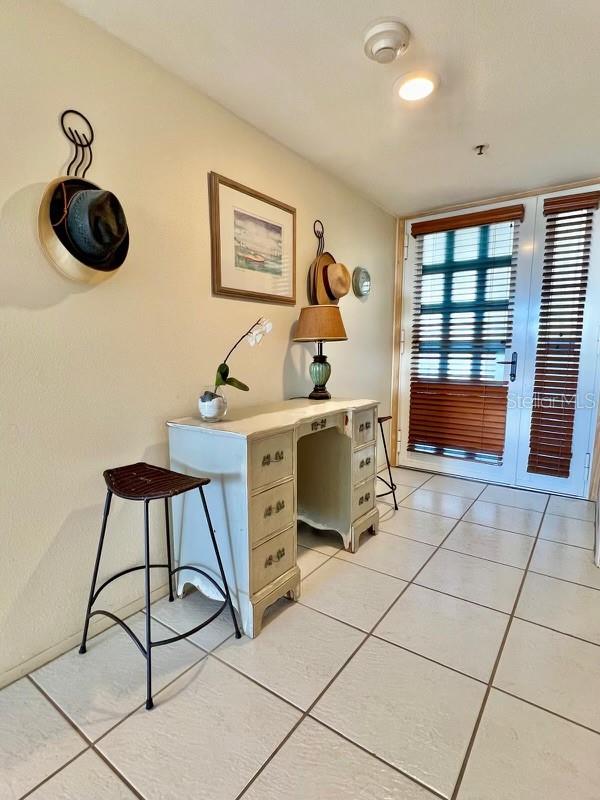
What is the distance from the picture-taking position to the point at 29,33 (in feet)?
4.46

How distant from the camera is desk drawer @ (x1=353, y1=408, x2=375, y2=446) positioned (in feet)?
7.63

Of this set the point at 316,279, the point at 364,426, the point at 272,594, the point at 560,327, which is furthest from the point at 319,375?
the point at 560,327

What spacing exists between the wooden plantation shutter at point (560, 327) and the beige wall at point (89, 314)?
199 cm

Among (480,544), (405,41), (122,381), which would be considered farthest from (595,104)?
(122,381)

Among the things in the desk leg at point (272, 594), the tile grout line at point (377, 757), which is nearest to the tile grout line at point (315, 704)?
the tile grout line at point (377, 757)

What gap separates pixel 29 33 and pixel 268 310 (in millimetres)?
1461

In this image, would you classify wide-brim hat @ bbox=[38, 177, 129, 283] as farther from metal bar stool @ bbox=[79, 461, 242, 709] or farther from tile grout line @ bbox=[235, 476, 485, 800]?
tile grout line @ bbox=[235, 476, 485, 800]

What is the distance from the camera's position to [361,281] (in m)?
3.23

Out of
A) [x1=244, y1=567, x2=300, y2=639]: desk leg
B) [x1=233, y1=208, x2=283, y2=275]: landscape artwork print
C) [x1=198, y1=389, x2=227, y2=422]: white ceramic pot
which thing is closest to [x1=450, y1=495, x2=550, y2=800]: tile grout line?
[x1=244, y1=567, x2=300, y2=639]: desk leg

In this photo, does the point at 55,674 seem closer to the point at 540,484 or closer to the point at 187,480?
the point at 187,480

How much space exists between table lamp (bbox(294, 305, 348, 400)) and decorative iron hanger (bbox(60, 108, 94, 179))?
134 centimetres

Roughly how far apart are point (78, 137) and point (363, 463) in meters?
2.05

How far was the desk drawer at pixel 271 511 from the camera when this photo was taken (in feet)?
5.45

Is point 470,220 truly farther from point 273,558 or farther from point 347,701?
point 347,701
